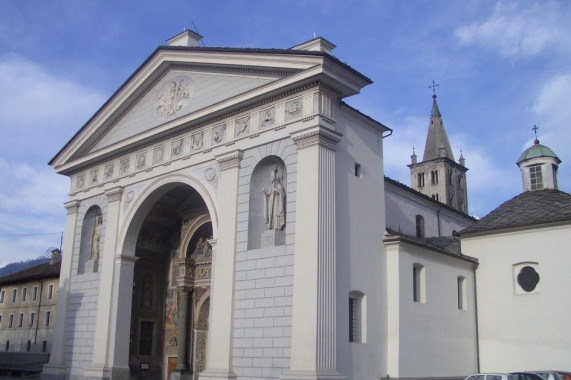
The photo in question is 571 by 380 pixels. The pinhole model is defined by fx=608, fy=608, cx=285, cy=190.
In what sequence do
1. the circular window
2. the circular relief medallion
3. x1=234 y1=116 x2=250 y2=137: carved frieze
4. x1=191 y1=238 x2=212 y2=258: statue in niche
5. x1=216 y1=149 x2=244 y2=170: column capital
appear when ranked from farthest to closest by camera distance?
x1=191 y1=238 x2=212 y2=258: statue in niche, the circular relief medallion, the circular window, x1=234 y1=116 x2=250 y2=137: carved frieze, x1=216 y1=149 x2=244 y2=170: column capital

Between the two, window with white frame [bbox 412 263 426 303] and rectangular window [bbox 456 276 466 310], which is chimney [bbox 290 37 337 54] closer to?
window with white frame [bbox 412 263 426 303]

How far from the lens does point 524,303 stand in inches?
797

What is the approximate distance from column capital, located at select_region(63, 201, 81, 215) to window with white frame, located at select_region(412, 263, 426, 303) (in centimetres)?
1391

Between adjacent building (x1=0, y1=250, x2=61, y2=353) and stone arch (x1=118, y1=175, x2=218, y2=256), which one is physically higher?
stone arch (x1=118, y1=175, x2=218, y2=256)

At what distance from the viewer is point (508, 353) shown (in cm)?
2012

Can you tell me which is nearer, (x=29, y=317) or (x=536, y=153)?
(x=536, y=153)

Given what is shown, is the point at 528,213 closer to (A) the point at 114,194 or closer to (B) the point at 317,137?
(B) the point at 317,137

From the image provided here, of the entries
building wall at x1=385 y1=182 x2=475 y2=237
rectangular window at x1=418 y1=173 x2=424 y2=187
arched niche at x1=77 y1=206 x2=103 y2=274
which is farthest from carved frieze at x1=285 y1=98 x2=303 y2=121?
rectangular window at x1=418 y1=173 x2=424 y2=187

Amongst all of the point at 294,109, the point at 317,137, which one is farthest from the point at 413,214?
the point at 317,137

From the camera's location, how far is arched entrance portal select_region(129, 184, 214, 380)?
72.6 ft

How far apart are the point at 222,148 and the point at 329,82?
169 inches

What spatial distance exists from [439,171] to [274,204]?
1827 inches

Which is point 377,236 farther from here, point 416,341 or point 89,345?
point 89,345

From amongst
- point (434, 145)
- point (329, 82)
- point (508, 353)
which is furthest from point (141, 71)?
point (434, 145)
